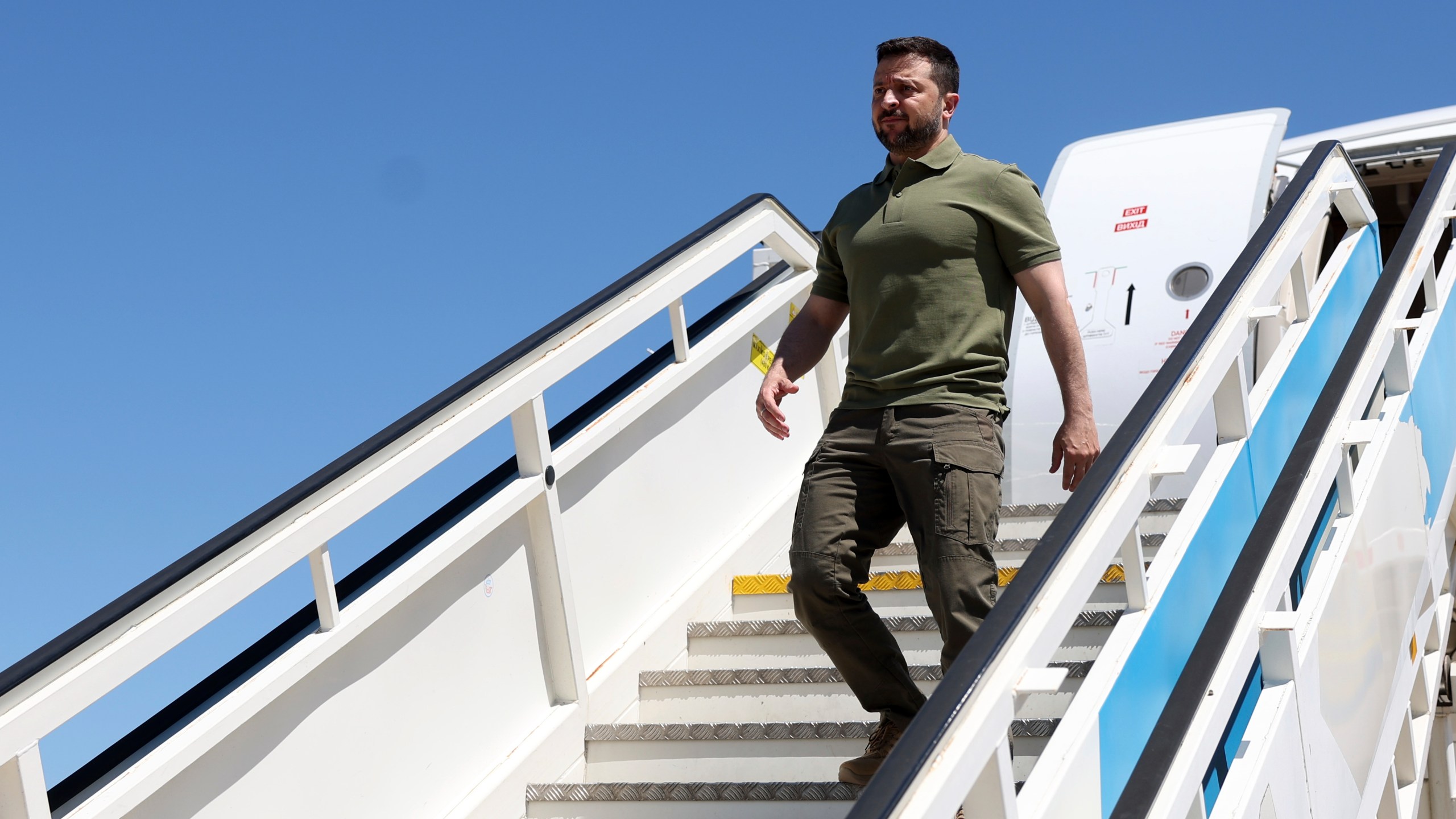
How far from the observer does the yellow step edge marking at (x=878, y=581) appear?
13.0 ft

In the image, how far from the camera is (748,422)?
16.1 ft

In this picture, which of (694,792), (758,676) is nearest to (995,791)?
(694,792)

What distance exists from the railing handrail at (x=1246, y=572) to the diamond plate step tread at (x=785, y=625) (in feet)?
2.73

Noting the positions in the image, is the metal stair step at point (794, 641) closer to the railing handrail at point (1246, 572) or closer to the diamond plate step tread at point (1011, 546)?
the diamond plate step tread at point (1011, 546)

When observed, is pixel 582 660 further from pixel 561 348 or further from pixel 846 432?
pixel 846 432

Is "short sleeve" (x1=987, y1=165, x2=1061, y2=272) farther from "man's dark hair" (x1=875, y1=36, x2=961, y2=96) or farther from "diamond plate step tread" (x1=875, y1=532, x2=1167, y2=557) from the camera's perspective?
"diamond plate step tread" (x1=875, y1=532, x2=1167, y2=557)

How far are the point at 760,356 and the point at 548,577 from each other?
1563mm

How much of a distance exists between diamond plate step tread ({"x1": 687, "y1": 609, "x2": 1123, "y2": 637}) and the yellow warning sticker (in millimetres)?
1056

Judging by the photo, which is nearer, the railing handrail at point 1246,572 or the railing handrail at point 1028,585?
the railing handrail at point 1028,585

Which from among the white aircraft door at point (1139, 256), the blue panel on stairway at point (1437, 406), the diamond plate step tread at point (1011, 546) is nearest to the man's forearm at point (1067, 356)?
the diamond plate step tread at point (1011, 546)

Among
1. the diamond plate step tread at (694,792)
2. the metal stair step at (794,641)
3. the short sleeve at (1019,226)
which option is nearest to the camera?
the short sleeve at (1019,226)

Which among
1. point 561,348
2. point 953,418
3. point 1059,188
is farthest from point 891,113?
point 1059,188

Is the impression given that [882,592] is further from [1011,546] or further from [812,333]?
[812,333]

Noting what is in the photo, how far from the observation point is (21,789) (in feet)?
7.71
